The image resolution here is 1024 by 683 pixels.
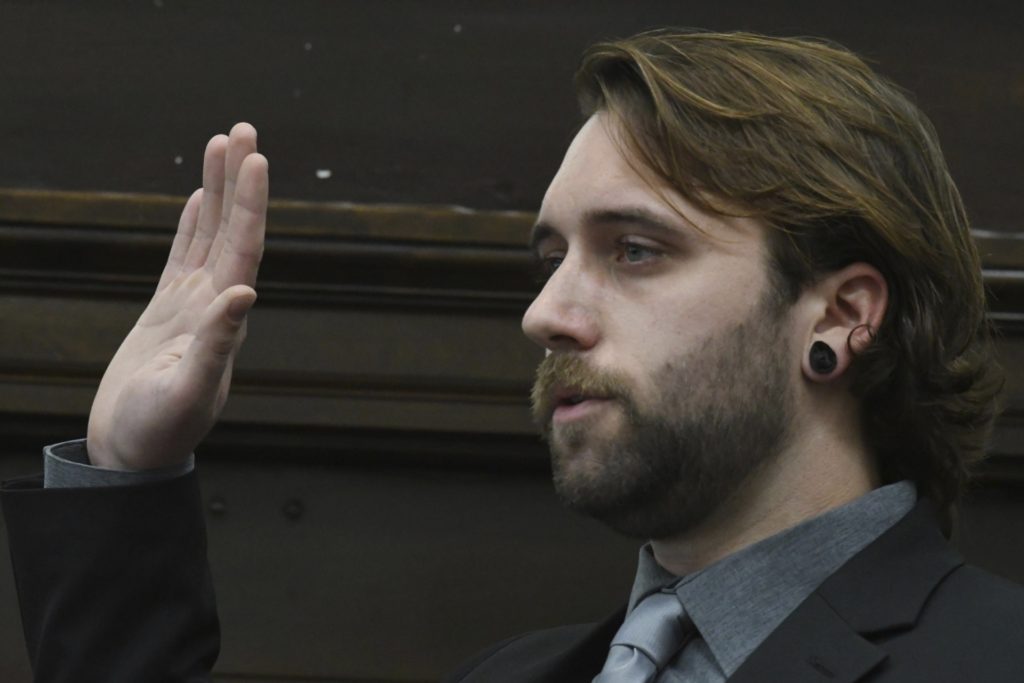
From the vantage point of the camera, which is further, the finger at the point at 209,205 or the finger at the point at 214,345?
the finger at the point at 209,205

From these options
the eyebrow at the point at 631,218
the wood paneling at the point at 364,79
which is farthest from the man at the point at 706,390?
the wood paneling at the point at 364,79

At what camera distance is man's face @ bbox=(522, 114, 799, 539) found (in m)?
2.21

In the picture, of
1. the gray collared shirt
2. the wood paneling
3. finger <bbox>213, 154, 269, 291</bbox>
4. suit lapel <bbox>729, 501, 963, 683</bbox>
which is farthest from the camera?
the wood paneling

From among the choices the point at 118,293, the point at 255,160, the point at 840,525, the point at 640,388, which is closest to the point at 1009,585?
the point at 840,525

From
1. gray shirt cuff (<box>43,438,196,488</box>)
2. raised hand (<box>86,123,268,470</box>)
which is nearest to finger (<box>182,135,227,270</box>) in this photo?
raised hand (<box>86,123,268,470</box>)

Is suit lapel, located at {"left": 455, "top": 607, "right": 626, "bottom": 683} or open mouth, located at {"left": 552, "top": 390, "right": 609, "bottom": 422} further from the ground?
open mouth, located at {"left": 552, "top": 390, "right": 609, "bottom": 422}

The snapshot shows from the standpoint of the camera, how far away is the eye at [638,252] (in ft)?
7.37

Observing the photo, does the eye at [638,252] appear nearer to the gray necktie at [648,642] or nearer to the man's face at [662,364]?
the man's face at [662,364]

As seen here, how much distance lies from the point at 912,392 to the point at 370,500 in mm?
1137

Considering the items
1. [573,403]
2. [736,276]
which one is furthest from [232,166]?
[736,276]

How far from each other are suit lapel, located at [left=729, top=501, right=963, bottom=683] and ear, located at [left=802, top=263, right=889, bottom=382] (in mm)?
226

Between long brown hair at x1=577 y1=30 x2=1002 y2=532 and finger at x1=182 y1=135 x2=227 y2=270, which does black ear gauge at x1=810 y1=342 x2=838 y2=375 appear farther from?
finger at x1=182 y1=135 x2=227 y2=270

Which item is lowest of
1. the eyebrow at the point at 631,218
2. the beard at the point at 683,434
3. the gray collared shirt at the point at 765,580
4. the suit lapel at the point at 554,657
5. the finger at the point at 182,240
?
the suit lapel at the point at 554,657

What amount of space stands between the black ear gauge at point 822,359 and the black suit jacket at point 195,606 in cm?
21
